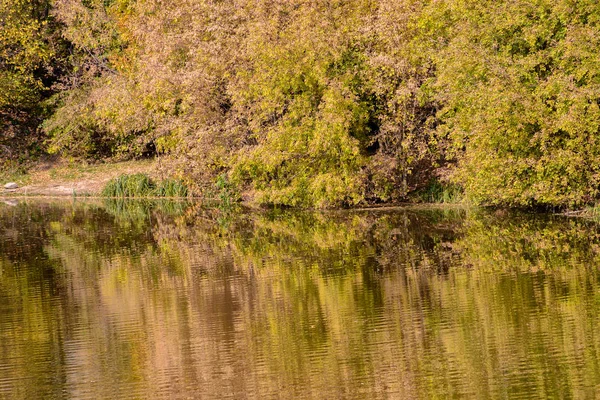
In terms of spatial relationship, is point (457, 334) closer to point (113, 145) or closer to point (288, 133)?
Result: point (288, 133)

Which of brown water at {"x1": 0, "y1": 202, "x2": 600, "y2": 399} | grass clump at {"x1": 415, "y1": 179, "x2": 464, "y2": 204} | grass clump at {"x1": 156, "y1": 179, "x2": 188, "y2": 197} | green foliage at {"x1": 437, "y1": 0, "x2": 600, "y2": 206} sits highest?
green foliage at {"x1": 437, "y1": 0, "x2": 600, "y2": 206}

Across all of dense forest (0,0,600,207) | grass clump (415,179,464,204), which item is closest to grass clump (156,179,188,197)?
dense forest (0,0,600,207)

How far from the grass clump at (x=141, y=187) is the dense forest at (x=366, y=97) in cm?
158

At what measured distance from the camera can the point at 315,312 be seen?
1567 centimetres

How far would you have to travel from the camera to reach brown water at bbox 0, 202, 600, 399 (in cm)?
1185

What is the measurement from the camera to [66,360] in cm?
1377

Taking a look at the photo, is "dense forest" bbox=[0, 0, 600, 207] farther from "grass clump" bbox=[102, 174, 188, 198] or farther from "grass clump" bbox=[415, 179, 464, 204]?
"grass clump" bbox=[102, 174, 188, 198]

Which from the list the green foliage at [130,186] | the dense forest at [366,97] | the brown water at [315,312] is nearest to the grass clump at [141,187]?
the green foliage at [130,186]

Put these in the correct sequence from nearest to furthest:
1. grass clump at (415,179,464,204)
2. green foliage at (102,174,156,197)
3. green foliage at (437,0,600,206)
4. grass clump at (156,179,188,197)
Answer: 1. green foliage at (437,0,600,206)
2. grass clump at (415,179,464,204)
3. grass clump at (156,179,188,197)
4. green foliage at (102,174,156,197)

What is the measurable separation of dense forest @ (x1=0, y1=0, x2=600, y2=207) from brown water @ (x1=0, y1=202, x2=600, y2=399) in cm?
186

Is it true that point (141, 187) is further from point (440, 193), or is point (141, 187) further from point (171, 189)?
point (440, 193)

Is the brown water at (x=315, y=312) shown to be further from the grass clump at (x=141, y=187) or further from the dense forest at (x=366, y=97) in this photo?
the grass clump at (x=141, y=187)

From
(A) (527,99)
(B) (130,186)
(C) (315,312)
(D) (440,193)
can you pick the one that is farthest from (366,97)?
(C) (315,312)

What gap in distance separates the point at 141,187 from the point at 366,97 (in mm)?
11150
